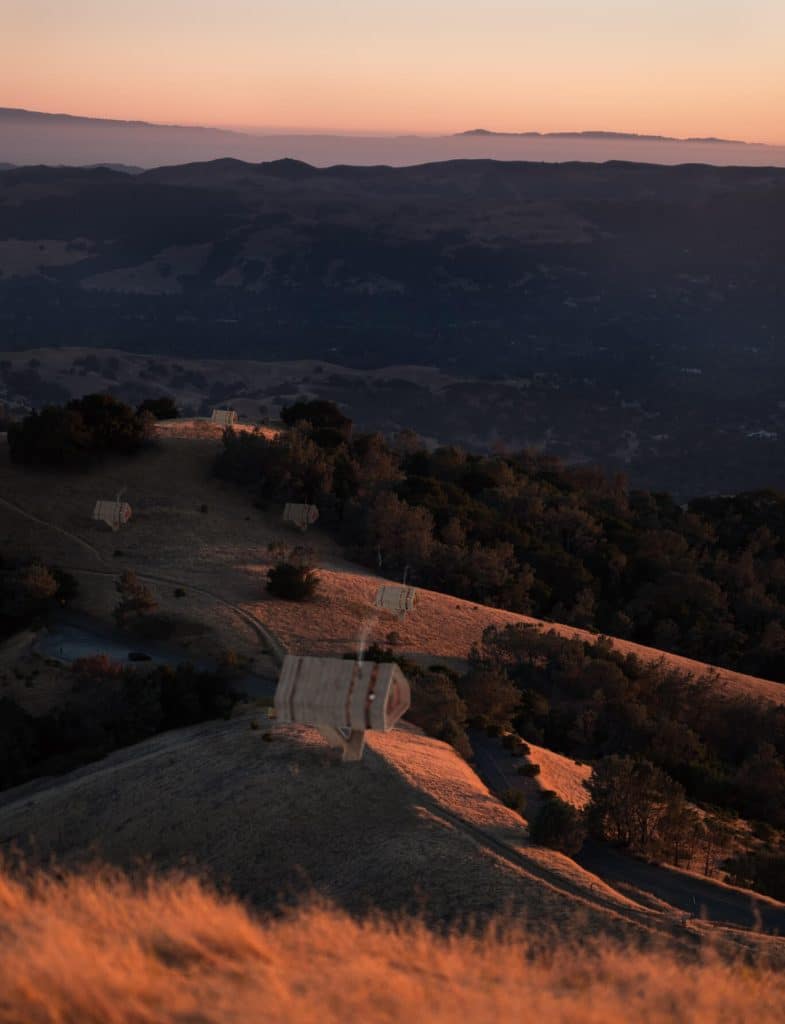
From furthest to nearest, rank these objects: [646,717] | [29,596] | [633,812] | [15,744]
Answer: [29,596] < [646,717] < [15,744] < [633,812]

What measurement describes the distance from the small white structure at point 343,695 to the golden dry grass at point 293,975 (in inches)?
270

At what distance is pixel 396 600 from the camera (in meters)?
37.4

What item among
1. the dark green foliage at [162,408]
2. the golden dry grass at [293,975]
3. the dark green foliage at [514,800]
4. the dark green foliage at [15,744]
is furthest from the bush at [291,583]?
the dark green foliage at [162,408]

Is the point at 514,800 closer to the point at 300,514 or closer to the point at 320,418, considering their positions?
the point at 300,514

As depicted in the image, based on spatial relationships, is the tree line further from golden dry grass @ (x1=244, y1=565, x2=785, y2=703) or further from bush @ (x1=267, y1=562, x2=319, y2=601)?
bush @ (x1=267, y1=562, x2=319, y2=601)

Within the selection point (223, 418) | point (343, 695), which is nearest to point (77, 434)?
point (223, 418)

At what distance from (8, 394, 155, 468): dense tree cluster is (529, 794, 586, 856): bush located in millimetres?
36107

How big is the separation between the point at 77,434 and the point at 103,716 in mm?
25533

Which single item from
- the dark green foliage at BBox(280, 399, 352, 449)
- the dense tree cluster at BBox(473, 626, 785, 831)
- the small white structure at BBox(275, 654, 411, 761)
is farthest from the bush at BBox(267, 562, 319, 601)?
the dark green foliage at BBox(280, 399, 352, 449)

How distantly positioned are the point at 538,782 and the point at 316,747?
5873 mm

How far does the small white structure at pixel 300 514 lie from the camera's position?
48.8 meters

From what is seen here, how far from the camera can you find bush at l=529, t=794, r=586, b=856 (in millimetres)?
18203

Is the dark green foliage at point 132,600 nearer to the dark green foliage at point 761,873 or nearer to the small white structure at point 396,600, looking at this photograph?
the small white structure at point 396,600

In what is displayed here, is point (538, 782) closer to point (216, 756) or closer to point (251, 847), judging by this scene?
point (216, 756)
